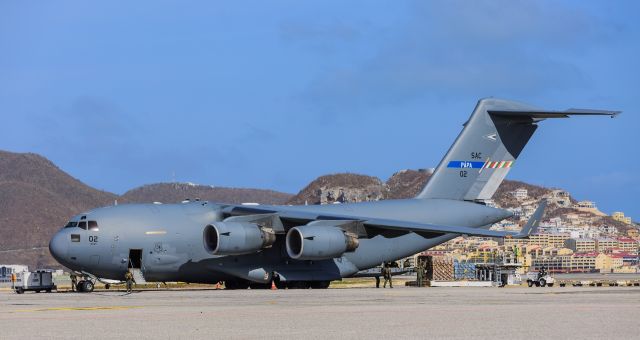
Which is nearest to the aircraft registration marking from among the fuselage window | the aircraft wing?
the aircraft wing

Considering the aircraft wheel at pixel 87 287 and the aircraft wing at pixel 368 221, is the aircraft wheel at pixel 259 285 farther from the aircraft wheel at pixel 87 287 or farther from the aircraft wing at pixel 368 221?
the aircraft wheel at pixel 87 287

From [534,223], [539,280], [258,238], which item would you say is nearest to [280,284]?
[258,238]

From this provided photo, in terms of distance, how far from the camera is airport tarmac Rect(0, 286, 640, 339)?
599 inches

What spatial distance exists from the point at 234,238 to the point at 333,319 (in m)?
17.5

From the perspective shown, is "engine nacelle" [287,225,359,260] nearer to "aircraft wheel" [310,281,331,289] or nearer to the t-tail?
"aircraft wheel" [310,281,331,289]

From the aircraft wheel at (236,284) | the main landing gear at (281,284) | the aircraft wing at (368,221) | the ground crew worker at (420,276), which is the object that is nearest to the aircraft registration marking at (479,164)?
the ground crew worker at (420,276)

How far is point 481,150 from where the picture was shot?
4275 cm

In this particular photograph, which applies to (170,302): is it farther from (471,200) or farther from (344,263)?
(471,200)

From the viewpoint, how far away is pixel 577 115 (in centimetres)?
3991

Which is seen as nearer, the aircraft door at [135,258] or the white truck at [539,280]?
the aircraft door at [135,258]

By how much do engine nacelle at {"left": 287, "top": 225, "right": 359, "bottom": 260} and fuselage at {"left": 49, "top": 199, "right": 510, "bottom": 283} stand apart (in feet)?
5.82

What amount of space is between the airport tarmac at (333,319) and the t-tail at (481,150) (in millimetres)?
A: 17360

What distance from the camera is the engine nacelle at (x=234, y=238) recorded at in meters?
35.0

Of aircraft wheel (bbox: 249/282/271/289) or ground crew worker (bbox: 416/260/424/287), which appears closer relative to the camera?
aircraft wheel (bbox: 249/282/271/289)
